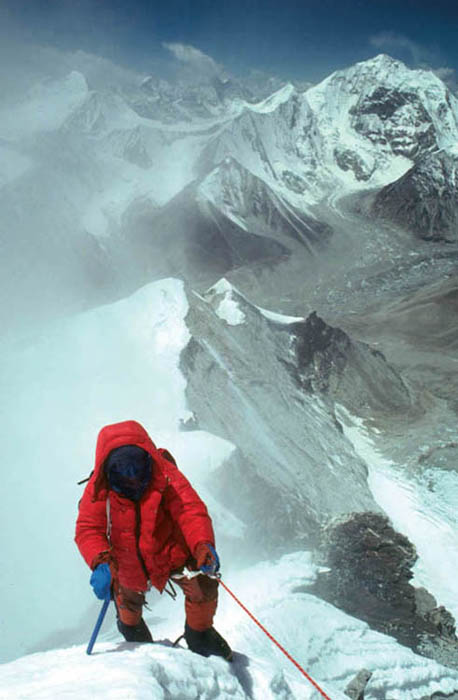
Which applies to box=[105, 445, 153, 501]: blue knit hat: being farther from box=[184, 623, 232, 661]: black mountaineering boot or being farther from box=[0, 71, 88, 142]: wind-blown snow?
box=[0, 71, 88, 142]: wind-blown snow

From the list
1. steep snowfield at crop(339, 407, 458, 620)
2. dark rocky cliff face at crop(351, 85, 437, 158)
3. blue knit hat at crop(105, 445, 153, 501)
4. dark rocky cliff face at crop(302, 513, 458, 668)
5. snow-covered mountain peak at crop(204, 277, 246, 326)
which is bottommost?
steep snowfield at crop(339, 407, 458, 620)

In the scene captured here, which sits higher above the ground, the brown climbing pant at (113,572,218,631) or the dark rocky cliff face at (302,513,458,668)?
the brown climbing pant at (113,572,218,631)

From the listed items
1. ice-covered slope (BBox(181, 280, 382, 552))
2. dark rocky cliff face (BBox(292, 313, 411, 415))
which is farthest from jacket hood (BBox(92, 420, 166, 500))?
dark rocky cliff face (BBox(292, 313, 411, 415))

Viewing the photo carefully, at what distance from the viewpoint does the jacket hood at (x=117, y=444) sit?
3766mm

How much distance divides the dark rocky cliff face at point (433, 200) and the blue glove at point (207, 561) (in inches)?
3463

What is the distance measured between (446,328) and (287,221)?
38341mm

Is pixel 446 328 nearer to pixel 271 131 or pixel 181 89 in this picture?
pixel 271 131

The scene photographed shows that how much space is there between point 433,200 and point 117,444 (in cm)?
9380

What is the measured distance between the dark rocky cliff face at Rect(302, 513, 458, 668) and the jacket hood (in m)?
7.08

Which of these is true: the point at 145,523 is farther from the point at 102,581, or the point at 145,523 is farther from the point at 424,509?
the point at 424,509

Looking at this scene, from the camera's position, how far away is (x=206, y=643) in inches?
170

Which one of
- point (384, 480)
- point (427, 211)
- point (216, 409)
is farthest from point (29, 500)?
point (427, 211)

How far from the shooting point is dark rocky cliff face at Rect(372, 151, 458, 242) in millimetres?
85125

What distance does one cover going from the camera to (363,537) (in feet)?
39.9
